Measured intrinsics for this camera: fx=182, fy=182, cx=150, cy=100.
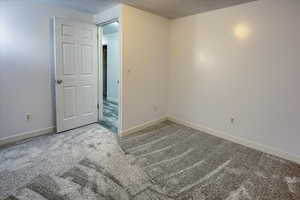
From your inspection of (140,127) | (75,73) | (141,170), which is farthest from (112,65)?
(141,170)

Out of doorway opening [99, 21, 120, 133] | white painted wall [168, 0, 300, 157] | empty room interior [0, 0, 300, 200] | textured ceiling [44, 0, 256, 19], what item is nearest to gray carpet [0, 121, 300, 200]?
empty room interior [0, 0, 300, 200]

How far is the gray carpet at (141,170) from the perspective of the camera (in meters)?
1.90

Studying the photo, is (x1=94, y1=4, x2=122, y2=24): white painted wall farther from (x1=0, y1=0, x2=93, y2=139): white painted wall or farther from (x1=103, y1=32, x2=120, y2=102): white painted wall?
(x1=103, y1=32, x2=120, y2=102): white painted wall

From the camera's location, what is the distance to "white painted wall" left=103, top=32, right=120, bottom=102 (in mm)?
5870

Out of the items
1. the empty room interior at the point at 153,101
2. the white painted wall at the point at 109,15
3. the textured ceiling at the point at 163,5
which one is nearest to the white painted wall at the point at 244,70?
the empty room interior at the point at 153,101

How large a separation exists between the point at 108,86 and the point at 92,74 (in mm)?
2548

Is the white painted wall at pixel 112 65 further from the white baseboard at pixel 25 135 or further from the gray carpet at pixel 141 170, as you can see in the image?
the gray carpet at pixel 141 170

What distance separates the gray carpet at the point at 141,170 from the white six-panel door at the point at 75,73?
0.47 metres

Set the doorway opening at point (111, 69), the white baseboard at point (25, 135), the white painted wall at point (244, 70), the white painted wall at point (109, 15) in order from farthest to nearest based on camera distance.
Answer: the doorway opening at point (111, 69) → the white painted wall at point (109, 15) → the white baseboard at point (25, 135) → the white painted wall at point (244, 70)

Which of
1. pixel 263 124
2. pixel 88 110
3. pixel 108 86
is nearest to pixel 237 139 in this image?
pixel 263 124

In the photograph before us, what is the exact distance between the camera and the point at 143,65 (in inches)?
141

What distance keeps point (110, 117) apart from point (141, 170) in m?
2.32

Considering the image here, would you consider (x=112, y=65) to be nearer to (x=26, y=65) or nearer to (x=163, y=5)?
(x=26, y=65)

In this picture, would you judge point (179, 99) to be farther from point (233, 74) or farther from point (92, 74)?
point (92, 74)
